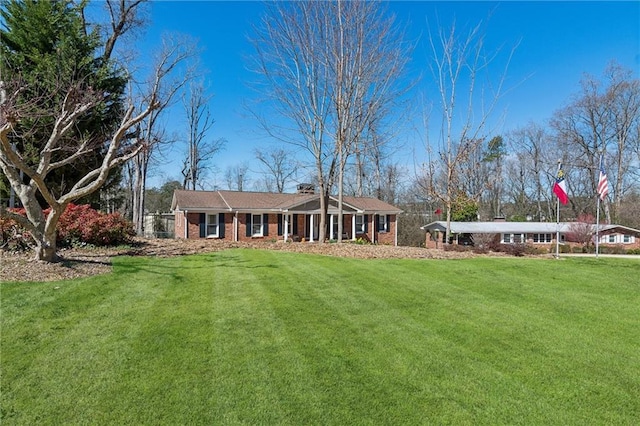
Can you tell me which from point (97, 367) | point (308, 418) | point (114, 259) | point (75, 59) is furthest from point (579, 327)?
point (75, 59)

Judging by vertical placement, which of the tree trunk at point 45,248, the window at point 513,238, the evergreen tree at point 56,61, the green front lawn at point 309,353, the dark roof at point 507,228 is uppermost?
the evergreen tree at point 56,61

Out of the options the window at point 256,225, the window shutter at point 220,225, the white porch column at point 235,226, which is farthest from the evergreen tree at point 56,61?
the window at point 256,225

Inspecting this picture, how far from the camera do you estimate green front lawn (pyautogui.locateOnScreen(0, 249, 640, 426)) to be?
2717 mm

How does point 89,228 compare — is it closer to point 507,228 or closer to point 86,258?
point 86,258

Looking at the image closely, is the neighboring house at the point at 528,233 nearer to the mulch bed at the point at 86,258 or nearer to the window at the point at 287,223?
the window at the point at 287,223

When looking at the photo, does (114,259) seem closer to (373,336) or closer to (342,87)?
(373,336)

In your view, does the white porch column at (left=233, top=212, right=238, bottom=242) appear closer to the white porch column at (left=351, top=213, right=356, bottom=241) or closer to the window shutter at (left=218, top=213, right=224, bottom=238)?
the window shutter at (left=218, top=213, right=224, bottom=238)

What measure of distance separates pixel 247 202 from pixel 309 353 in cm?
1958

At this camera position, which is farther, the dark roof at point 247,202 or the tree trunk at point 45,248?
the dark roof at point 247,202

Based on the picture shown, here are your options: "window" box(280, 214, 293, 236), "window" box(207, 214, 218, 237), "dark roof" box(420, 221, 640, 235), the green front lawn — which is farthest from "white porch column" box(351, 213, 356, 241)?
the green front lawn

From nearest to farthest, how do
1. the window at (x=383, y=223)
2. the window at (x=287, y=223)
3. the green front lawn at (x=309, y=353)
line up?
the green front lawn at (x=309, y=353) → the window at (x=287, y=223) → the window at (x=383, y=223)

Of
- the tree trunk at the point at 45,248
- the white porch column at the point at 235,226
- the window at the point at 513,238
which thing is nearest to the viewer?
the tree trunk at the point at 45,248

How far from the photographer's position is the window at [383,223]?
1032 inches

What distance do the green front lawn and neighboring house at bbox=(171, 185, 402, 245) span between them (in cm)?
1454
